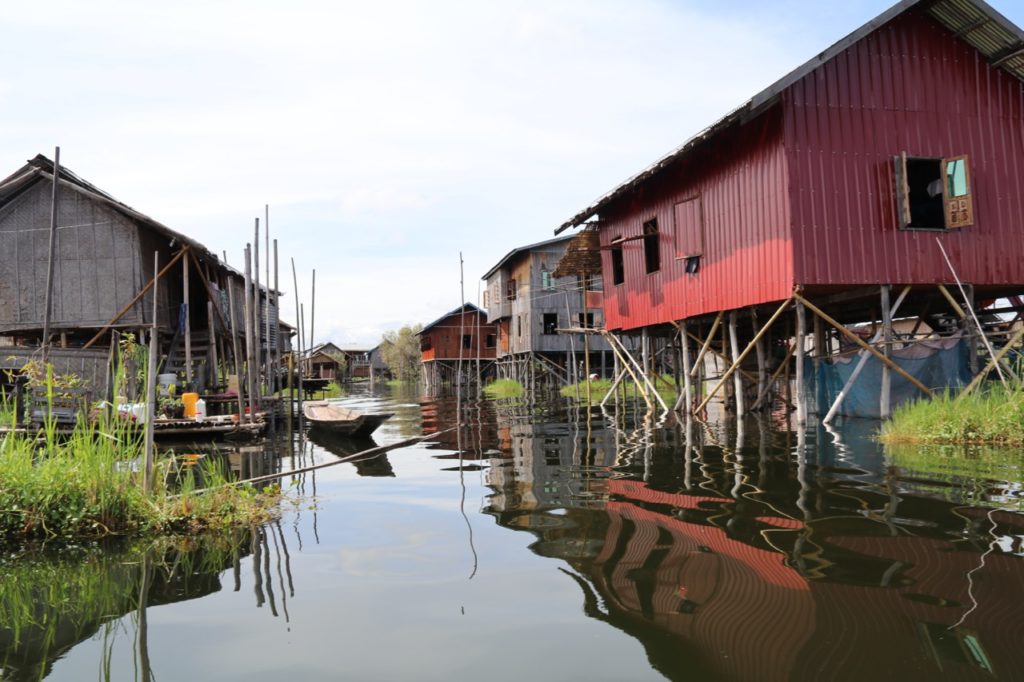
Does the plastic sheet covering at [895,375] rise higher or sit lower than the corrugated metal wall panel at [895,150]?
lower

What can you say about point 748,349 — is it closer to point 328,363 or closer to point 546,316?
point 546,316

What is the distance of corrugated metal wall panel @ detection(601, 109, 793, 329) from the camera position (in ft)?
40.4

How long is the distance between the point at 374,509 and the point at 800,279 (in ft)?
Result: 26.4

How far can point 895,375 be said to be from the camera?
12414 millimetres

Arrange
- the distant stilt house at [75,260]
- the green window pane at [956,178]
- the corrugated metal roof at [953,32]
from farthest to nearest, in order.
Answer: the distant stilt house at [75,260] < the green window pane at [956,178] < the corrugated metal roof at [953,32]

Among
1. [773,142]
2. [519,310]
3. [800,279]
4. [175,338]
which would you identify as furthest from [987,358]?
[519,310]

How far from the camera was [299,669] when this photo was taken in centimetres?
328

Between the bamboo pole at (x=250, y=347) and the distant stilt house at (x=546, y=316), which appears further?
the distant stilt house at (x=546, y=316)

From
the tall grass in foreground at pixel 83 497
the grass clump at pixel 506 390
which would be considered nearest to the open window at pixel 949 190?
the tall grass in foreground at pixel 83 497

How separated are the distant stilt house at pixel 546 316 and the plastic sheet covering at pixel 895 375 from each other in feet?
58.4

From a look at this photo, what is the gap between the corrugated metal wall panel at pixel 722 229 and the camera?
1232 centimetres

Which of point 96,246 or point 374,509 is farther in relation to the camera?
point 96,246

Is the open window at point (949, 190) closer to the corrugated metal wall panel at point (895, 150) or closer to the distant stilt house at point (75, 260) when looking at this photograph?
the corrugated metal wall panel at point (895, 150)

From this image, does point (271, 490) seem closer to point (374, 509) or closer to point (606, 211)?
point (374, 509)
